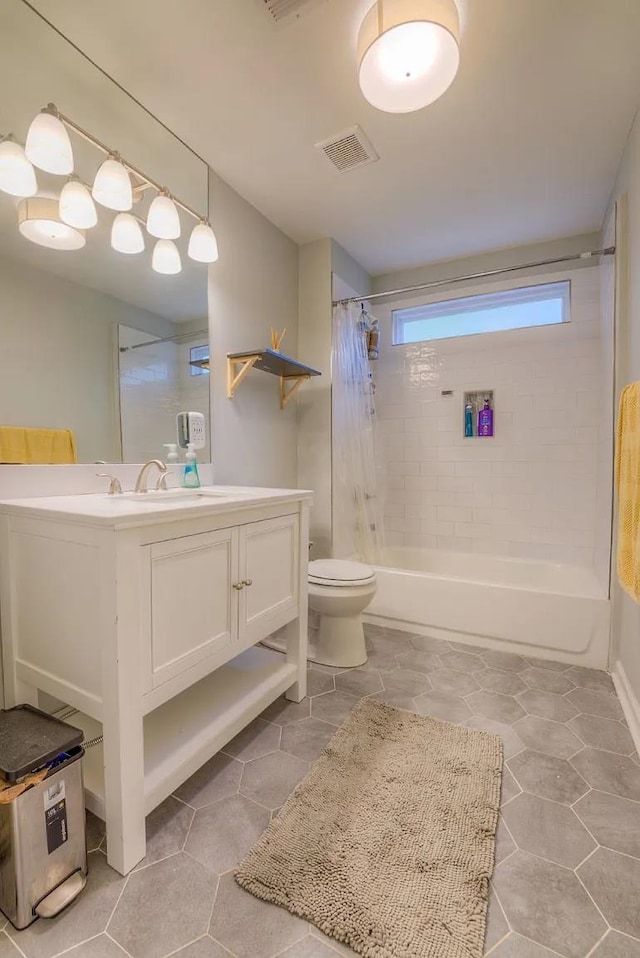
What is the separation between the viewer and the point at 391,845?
108cm

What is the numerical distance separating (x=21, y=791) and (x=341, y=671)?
1384 millimetres

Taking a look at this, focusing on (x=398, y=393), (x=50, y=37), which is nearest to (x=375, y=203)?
(x=398, y=393)

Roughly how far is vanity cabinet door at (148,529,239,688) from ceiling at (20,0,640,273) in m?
1.65

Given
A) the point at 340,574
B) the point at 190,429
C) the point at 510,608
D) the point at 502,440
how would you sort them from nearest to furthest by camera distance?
the point at 190,429
the point at 340,574
the point at 510,608
the point at 502,440

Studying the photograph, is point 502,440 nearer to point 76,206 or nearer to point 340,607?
point 340,607

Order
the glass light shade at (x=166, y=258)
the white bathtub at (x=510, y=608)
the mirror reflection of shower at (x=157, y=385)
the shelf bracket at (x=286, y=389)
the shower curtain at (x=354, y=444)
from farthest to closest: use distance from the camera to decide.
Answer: the shower curtain at (x=354, y=444), the shelf bracket at (x=286, y=389), the white bathtub at (x=510, y=608), the glass light shade at (x=166, y=258), the mirror reflection of shower at (x=157, y=385)

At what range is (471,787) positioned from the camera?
4.21ft

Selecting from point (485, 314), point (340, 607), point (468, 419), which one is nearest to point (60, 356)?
point (340, 607)

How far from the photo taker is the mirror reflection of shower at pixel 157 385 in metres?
1.64

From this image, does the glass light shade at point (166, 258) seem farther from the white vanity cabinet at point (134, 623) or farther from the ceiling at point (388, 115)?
the white vanity cabinet at point (134, 623)

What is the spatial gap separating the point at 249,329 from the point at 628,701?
247 cm

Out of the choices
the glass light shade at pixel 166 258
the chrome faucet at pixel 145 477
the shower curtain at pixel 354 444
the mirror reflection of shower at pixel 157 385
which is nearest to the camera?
the chrome faucet at pixel 145 477

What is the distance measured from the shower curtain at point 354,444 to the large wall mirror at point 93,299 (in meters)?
1.02

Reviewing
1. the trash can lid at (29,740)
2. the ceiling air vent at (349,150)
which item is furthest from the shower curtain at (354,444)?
the trash can lid at (29,740)
